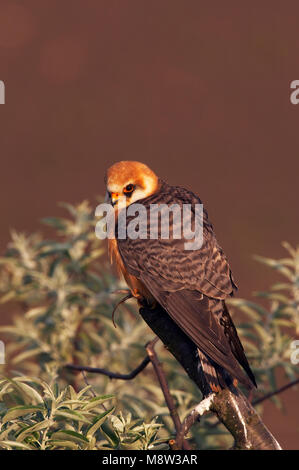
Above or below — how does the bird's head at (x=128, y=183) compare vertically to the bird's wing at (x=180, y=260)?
above

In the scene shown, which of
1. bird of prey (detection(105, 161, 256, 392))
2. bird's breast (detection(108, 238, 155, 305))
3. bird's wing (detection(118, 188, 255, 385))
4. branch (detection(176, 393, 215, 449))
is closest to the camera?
branch (detection(176, 393, 215, 449))

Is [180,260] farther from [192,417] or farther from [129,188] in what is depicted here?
[192,417]

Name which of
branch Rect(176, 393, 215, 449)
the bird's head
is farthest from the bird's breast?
branch Rect(176, 393, 215, 449)

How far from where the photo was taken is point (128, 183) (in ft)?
12.8

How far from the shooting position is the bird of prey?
297 centimetres

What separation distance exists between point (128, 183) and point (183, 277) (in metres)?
0.66

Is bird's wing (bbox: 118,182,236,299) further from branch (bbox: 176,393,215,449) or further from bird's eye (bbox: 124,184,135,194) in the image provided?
branch (bbox: 176,393,215,449)

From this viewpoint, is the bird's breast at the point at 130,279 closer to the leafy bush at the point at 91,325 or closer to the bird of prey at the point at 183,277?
the bird of prey at the point at 183,277

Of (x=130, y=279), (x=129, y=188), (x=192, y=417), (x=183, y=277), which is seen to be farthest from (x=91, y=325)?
(x=192, y=417)

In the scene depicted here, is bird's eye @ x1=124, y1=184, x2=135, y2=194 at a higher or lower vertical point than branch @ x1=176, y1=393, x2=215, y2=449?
higher

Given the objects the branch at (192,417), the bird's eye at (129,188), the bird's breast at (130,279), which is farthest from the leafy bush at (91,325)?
the branch at (192,417)

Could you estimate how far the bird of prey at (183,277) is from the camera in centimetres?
297
